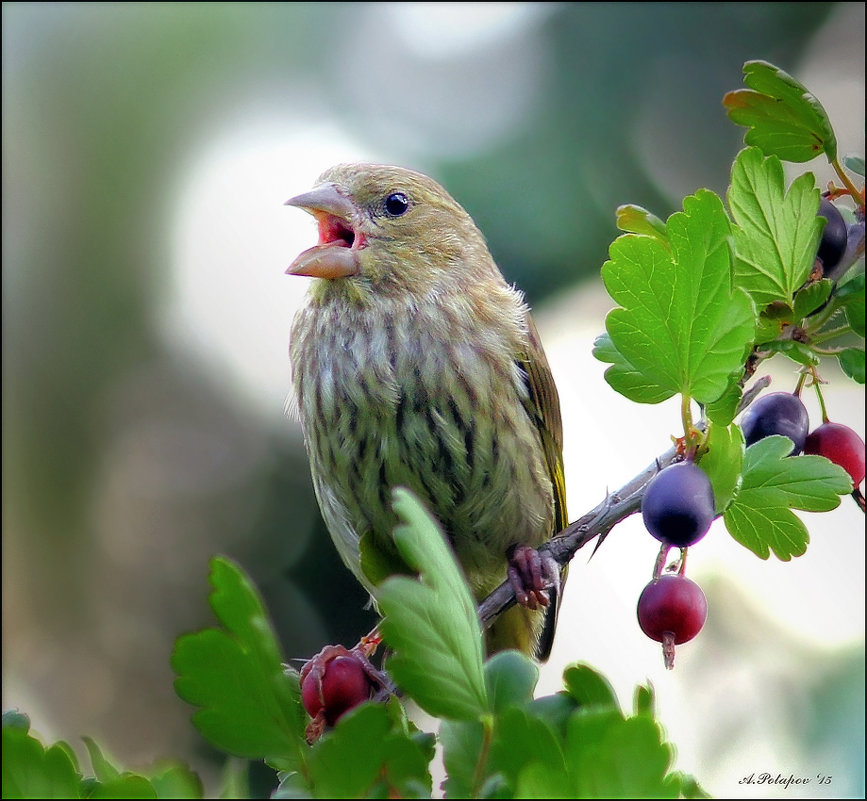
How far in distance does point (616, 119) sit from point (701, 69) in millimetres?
558

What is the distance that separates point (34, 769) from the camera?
83cm

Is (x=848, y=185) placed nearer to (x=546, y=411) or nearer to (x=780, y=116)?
(x=780, y=116)

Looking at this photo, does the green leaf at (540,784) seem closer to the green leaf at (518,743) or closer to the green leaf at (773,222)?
the green leaf at (518,743)

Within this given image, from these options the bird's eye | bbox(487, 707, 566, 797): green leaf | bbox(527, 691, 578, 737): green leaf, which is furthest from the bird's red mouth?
bbox(487, 707, 566, 797): green leaf

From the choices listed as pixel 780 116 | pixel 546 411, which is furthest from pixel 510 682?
pixel 546 411

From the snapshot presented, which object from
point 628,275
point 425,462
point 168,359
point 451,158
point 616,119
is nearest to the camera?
point 628,275

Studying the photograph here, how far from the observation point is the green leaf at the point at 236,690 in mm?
809

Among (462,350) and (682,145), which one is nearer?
(462,350)

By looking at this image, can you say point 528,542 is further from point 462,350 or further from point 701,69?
point 701,69

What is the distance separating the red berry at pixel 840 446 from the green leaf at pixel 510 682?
73cm

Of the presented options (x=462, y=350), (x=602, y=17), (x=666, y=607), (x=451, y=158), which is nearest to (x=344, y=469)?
(x=462, y=350)

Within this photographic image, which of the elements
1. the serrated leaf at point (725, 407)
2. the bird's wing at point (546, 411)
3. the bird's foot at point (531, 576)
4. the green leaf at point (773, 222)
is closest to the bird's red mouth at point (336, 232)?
the bird's wing at point (546, 411)

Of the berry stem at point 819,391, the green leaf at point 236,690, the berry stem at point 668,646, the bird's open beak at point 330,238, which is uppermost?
the bird's open beak at point 330,238

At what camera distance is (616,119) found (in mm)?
4488
